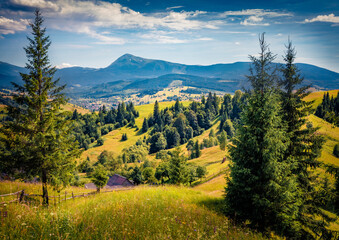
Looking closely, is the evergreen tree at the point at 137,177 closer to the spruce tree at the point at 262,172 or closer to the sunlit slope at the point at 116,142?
the sunlit slope at the point at 116,142

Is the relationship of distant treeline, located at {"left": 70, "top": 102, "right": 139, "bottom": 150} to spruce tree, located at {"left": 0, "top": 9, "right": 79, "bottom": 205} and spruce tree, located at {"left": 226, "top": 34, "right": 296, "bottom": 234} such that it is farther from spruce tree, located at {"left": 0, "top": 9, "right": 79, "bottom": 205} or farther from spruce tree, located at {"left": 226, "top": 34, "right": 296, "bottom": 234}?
spruce tree, located at {"left": 226, "top": 34, "right": 296, "bottom": 234}

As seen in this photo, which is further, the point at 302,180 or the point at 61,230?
the point at 302,180

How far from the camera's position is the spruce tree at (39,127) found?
1206cm

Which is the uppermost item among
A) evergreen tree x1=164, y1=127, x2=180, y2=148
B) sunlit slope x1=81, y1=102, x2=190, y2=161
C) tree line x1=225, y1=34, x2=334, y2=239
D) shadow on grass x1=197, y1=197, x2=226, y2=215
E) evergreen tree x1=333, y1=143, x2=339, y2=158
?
tree line x1=225, y1=34, x2=334, y2=239

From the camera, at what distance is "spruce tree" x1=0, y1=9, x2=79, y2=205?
39.6ft

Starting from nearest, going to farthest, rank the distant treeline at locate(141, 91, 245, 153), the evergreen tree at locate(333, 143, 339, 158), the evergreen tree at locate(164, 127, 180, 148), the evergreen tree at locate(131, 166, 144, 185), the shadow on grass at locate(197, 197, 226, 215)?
the shadow on grass at locate(197, 197, 226, 215), the evergreen tree at locate(333, 143, 339, 158), the evergreen tree at locate(131, 166, 144, 185), the distant treeline at locate(141, 91, 245, 153), the evergreen tree at locate(164, 127, 180, 148)

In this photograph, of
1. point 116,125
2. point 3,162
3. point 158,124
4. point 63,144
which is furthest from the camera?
point 116,125

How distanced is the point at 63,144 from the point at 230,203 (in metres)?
12.8

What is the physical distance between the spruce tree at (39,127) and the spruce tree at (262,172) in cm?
1244

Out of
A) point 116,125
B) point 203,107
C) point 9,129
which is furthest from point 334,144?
point 116,125

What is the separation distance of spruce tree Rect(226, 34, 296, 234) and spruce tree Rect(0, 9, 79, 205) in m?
12.4

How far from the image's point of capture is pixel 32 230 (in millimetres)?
5070

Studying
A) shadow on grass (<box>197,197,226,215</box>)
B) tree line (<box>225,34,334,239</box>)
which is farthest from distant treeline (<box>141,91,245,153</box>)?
shadow on grass (<box>197,197,226,215</box>)

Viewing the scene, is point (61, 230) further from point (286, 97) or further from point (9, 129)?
point (286, 97)
